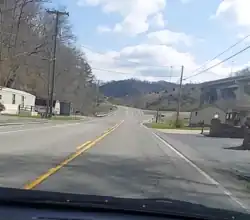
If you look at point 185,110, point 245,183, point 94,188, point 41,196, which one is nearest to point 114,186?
point 94,188

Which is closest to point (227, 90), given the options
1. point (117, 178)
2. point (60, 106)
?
point (60, 106)

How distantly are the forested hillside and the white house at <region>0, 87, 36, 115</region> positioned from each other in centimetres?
213

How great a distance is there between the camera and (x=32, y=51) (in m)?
62.7

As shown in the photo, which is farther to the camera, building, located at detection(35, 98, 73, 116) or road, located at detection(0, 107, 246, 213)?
building, located at detection(35, 98, 73, 116)

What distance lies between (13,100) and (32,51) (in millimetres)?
9219

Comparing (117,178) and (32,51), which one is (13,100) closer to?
(32,51)

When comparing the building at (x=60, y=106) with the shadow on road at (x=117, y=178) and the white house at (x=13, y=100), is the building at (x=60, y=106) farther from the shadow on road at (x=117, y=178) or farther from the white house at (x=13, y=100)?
the shadow on road at (x=117, y=178)

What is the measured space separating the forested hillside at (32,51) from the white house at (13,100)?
2127 mm

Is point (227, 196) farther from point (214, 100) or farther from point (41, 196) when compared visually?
point (214, 100)

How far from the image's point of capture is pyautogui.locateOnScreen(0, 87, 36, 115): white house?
64.8m

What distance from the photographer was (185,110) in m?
150

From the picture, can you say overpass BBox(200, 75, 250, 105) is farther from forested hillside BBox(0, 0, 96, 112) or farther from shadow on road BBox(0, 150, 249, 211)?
shadow on road BBox(0, 150, 249, 211)

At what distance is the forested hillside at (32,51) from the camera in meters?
58.8

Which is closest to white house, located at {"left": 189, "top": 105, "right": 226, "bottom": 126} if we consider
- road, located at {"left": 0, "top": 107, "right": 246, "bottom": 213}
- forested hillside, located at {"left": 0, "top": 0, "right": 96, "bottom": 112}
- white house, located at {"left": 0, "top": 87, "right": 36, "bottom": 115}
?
forested hillside, located at {"left": 0, "top": 0, "right": 96, "bottom": 112}
